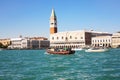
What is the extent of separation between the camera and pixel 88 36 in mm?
106500

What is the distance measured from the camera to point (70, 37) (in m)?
108

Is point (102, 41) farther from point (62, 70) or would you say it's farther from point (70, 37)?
point (62, 70)

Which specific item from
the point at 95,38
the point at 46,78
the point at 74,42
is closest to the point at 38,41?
the point at 74,42

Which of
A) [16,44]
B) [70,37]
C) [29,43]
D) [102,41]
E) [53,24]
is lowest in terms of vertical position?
[16,44]

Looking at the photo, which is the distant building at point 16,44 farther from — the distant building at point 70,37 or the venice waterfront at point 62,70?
the venice waterfront at point 62,70

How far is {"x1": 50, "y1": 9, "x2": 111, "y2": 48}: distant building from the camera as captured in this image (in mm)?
104906

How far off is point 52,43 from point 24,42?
16.3 m

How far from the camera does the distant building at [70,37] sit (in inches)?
4130

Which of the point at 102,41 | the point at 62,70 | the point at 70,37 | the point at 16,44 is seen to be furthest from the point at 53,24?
the point at 62,70

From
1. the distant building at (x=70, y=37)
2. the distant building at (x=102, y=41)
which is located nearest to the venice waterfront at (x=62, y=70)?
the distant building at (x=102, y=41)

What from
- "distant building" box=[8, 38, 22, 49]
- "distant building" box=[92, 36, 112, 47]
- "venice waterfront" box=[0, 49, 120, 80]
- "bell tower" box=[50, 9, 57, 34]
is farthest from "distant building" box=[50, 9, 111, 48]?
"venice waterfront" box=[0, 49, 120, 80]

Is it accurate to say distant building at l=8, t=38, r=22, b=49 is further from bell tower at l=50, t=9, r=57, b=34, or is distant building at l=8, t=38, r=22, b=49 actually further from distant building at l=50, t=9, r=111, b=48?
bell tower at l=50, t=9, r=57, b=34

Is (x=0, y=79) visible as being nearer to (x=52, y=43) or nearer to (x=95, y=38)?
(x=95, y=38)

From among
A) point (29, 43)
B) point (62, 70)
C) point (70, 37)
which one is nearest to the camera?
point (62, 70)
